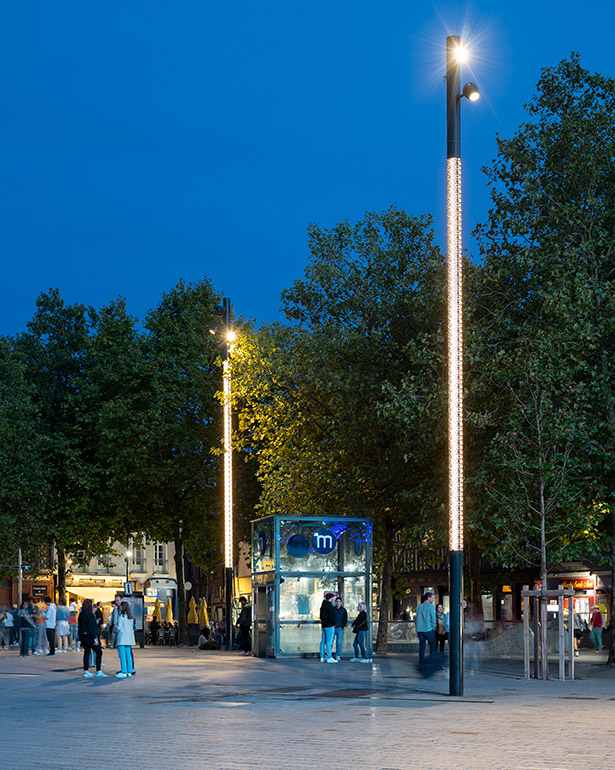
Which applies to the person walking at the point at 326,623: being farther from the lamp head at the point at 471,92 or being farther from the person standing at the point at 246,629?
the lamp head at the point at 471,92

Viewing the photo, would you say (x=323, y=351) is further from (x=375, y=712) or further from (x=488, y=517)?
(x=375, y=712)

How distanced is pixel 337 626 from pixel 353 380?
7.85 m

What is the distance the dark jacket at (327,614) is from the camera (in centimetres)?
2930

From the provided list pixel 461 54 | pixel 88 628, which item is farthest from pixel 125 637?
pixel 461 54

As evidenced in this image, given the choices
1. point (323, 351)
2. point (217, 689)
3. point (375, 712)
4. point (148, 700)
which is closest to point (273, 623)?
point (323, 351)

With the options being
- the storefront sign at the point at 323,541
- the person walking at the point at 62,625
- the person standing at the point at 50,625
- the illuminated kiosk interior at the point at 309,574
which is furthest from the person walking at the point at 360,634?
the person walking at the point at 62,625

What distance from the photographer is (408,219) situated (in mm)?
37031

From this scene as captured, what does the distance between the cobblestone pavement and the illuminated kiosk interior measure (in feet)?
17.7

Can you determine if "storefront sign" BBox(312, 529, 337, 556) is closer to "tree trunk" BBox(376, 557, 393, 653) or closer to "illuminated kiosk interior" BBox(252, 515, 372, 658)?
"illuminated kiosk interior" BBox(252, 515, 372, 658)

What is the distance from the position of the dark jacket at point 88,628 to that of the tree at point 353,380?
9.82 metres

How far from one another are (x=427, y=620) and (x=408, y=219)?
1370 cm

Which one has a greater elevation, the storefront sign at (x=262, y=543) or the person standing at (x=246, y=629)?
the storefront sign at (x=262, y=543)

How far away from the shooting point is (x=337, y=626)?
29469 millimetres

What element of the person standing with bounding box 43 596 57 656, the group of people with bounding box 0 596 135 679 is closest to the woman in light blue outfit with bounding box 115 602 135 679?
the group of people with bounding box 0 596 135 679
